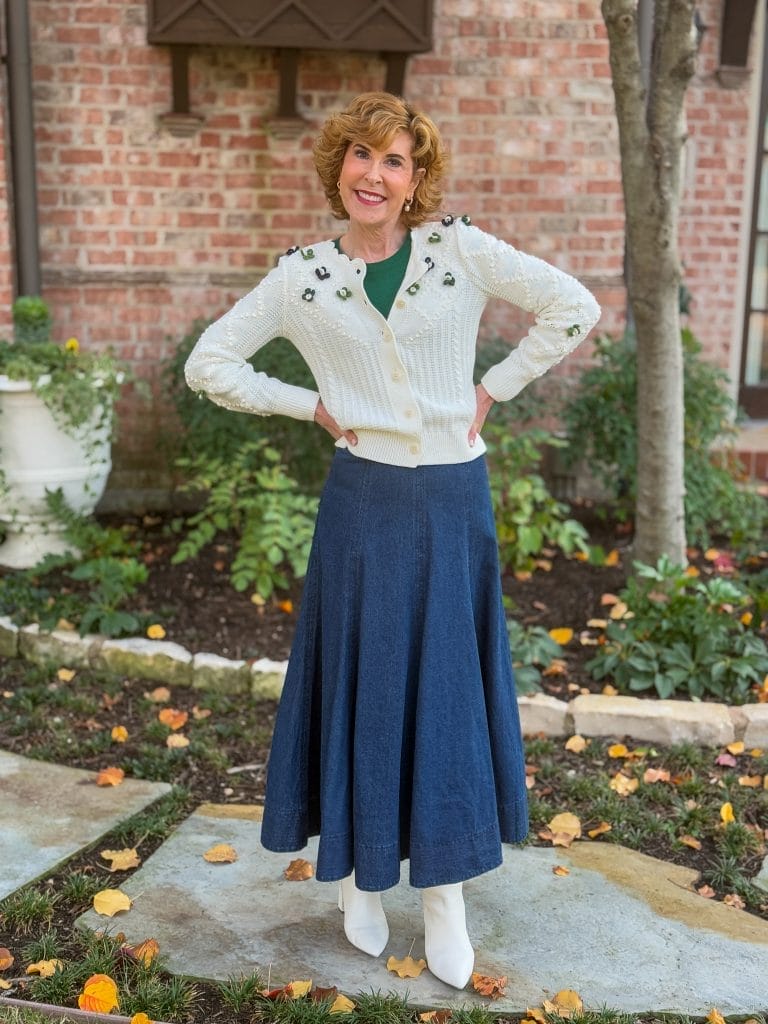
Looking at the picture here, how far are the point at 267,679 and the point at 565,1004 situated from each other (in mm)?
1885

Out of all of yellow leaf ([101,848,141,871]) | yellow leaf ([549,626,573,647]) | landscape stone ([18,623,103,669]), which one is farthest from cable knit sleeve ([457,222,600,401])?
landscape stone ([18,623,103,669])

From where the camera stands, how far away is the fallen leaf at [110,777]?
3523 millimetres

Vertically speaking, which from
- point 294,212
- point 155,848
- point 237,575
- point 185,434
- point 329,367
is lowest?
point 155,848

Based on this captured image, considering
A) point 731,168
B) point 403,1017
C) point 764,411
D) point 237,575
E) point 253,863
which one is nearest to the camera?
point 403,1017

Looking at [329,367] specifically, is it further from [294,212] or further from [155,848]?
[294,212]

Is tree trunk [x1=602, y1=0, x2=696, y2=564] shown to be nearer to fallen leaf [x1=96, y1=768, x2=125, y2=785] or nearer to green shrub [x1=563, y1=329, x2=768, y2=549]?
green shrub [x1=563, y1=329, x2=768, y2=549]

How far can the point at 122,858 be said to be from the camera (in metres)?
3.09

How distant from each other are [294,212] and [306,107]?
1.59 ft

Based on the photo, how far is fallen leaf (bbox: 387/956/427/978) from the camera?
102 inches

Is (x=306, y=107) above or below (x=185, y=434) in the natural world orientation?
above

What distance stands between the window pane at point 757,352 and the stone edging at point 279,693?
3.37 m

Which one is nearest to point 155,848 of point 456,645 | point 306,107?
point 456,645

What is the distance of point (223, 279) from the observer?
5.80 metres

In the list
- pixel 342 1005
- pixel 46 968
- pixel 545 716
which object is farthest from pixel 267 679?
pixel 342 1005
